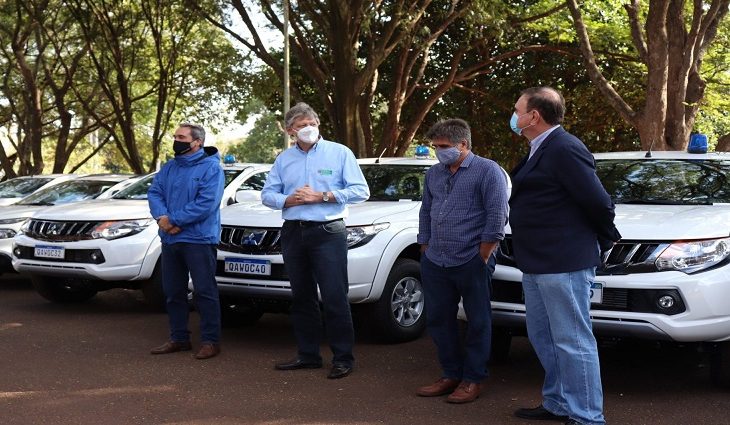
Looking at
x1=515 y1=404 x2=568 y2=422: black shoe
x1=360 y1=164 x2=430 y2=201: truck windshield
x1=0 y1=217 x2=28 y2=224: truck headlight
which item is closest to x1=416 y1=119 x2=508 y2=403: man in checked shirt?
x1=515 y1=404 x2=568 y2=422: black shoe

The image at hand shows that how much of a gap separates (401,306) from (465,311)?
191 cm

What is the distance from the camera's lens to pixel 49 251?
9.02 metres

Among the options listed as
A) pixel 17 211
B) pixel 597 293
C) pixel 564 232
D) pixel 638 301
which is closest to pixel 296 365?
pixel 597 293

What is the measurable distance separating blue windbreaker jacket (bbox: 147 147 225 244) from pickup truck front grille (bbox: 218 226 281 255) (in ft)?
1.14

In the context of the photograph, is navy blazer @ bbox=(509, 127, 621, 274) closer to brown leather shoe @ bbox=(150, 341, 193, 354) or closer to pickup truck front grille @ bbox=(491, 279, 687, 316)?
pickup truck front grille @ bbox=(491, 279, 687, 316)

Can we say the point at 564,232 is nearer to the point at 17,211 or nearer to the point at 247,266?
the point at 247,266

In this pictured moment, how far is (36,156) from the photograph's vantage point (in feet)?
84.1

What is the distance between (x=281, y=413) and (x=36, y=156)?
21.9 metres

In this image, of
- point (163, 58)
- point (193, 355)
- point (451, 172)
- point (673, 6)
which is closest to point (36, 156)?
point (163, 58)

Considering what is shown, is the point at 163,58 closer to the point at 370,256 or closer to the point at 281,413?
the point at 370,256

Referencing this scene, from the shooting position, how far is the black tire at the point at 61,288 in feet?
32.0

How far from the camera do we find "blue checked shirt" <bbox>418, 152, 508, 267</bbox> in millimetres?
5621

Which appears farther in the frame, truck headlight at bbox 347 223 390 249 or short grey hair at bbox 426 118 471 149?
truck headlight at bbox 347 223 390 249

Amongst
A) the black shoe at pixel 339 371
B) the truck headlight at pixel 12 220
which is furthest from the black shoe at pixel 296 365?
the truck headlight at pixel 12 220
